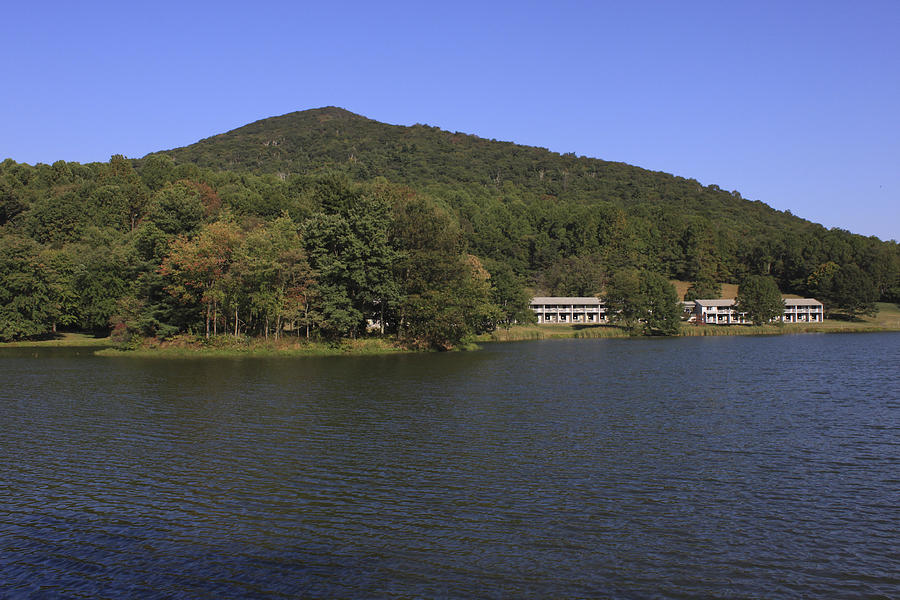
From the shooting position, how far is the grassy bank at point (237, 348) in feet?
211

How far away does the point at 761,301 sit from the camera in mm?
133625

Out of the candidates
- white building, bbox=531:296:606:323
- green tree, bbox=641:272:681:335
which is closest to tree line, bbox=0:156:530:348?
green tree, bbox=641:272:681:335

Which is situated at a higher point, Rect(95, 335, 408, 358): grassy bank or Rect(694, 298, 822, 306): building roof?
Rect(694, 298, 822, 306): building roof

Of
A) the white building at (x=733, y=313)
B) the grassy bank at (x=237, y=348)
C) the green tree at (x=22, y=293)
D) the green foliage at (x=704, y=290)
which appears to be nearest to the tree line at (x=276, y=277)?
the green tree at (x=22, y=293)

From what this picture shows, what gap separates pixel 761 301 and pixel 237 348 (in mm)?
111527

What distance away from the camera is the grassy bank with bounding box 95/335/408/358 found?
211 feet

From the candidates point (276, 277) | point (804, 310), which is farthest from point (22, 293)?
point (804, 310)

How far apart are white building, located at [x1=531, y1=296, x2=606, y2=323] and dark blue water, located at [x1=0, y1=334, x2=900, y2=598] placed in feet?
366

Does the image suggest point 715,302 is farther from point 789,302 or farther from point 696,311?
point 789,302

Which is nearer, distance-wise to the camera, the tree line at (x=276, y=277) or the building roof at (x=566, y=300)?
the tree line at (x=276, y=277)

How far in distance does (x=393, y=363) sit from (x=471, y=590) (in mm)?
44695

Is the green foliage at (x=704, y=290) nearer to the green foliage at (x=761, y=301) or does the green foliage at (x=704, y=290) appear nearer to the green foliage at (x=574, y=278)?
the green foliage at (x=574, y=278)

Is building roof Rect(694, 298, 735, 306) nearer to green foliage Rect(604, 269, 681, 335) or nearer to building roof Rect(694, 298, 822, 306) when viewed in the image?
building roof Rect(694, 298, 822, 306)

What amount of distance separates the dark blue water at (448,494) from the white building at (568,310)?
112 meters
